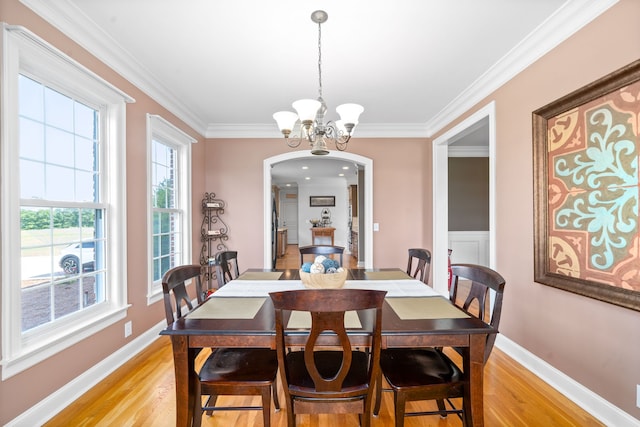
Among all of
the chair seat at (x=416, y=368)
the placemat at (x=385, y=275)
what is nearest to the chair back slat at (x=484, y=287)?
the chair seat at (x=416, y=368)

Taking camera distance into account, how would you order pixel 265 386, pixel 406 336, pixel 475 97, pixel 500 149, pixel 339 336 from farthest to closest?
pixel 475 97
pixel 500 149
pixel 265 386
pixel 406 336
pixel 339 336

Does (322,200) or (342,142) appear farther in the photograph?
(322,200)

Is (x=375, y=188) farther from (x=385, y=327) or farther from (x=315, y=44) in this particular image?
(x=385, y=327)

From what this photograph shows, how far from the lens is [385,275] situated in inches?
101

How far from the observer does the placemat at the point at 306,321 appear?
4.66ft

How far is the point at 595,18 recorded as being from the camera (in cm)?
188

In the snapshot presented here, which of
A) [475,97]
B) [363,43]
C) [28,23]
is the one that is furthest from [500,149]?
[28,23]

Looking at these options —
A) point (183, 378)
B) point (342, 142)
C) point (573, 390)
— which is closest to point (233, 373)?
point (183, 378)

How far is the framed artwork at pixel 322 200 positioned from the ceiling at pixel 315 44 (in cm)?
809

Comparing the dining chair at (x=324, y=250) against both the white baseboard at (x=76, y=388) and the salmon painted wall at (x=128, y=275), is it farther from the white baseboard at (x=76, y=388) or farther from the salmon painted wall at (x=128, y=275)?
the white baseboard at (x=76, y=388)

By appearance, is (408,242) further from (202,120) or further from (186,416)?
(186,416)

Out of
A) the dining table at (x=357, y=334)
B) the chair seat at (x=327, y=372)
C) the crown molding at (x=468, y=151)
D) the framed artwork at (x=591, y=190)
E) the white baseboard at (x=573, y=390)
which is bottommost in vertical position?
the white baseboard at (x=573, y=390)

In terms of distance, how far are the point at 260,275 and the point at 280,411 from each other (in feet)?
3.36

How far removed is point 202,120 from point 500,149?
3625mm
